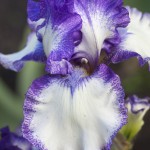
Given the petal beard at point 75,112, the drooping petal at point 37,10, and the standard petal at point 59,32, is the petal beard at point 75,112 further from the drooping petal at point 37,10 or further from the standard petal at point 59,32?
the drooping petal at point 37,10

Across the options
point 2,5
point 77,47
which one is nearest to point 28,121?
point 77,47

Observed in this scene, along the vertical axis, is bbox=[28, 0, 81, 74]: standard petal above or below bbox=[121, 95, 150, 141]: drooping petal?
above

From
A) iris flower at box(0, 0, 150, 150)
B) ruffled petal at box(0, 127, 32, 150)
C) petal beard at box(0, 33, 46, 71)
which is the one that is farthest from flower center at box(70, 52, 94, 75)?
ruffled petal at box(0, 127, 32, 150)

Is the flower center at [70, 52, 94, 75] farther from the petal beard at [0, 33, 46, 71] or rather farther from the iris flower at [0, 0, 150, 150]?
the petal beard at [0, 33, 46, 71]

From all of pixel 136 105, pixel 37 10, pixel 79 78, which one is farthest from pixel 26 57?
pixel 136 105

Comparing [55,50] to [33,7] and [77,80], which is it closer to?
[77,80]

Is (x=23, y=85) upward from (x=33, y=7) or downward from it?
downward

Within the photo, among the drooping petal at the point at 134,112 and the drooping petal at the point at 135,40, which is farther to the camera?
the drooping petal at the point at 134,112

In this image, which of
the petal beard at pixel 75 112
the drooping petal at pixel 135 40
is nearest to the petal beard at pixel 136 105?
the drooping petal at pixel 135 40
